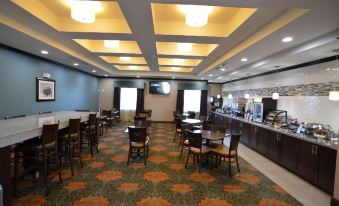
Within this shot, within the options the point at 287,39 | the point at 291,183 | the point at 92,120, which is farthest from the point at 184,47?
the point at 291,183

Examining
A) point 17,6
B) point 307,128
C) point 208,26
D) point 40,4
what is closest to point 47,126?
point 17,6

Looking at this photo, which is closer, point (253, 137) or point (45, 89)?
point (45, 89)

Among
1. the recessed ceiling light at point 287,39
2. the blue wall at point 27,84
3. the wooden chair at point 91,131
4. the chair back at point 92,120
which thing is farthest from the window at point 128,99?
the recessed ceiling light at point 287,39

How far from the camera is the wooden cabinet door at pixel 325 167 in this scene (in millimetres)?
3406

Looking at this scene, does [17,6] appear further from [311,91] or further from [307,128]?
[311,91]

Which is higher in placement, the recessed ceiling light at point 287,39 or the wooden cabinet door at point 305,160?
the recessed ceiling light at point 287,39

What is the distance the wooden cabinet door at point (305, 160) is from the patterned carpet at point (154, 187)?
2.62 feet

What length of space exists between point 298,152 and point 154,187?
3.22m

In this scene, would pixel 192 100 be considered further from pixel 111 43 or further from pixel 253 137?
pixel 111 43

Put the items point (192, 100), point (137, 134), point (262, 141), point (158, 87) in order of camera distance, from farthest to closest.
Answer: point (192, 100) < point (158, 87) < point (262, 141) < point (137, 134)

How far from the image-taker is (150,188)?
135 inches

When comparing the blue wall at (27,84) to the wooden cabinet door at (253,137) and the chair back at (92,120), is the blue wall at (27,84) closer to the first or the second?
the chair back at (92,120)

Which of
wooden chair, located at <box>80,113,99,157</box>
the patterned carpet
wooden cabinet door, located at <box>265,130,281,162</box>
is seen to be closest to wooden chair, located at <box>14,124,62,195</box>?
the patterned carpet

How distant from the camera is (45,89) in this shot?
609 centimetres
